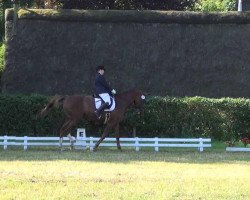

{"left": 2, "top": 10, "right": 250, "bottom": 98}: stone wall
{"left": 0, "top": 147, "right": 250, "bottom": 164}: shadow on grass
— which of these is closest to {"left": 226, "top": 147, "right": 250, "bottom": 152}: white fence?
{"left": 0, "top": 147, "right": 250, "bottom": 164}: shadow on grass

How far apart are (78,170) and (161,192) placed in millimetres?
3226

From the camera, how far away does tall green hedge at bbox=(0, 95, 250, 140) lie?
20.1 metres

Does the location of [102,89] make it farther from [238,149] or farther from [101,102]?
[238,149]

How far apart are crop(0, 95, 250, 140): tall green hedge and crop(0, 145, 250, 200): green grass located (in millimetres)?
3121

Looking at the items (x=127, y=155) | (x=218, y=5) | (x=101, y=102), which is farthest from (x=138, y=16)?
(x=218, y=5)

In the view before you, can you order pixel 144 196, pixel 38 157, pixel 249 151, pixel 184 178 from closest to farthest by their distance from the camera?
pixel 144 196 → pixel 184 178 → pixel 38 157 → pixel 249 151

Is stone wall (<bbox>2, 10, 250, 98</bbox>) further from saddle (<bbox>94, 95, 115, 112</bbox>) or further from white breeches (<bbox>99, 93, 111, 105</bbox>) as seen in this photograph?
white breeches (<bbox>99, 93, 111, 105</bbox>)

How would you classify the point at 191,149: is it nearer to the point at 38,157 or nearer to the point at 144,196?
the point at 38,157

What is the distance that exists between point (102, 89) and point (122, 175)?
5.92 metres

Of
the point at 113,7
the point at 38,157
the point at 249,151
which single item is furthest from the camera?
the point at 113,7

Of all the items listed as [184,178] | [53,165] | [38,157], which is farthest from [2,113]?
[184,178]

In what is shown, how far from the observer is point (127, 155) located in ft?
52.5

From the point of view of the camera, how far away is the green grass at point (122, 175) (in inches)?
367

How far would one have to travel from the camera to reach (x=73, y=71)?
906 inches
